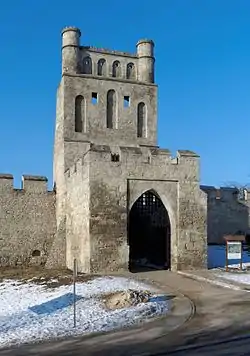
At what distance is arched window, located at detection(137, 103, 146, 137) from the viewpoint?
91.0 ft

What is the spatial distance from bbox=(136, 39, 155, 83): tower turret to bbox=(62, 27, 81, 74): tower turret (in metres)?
3.81

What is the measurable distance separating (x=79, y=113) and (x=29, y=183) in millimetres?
4802

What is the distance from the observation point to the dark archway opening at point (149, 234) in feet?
76.4

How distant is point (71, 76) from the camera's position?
2652cm

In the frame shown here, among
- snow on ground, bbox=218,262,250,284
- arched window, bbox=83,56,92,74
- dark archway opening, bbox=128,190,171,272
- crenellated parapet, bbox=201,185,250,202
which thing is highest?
arched window, bbox=83,56,92,74

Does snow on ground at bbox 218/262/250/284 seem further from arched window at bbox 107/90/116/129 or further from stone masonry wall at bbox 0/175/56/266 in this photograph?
arched window at bbox 107/90/116/129

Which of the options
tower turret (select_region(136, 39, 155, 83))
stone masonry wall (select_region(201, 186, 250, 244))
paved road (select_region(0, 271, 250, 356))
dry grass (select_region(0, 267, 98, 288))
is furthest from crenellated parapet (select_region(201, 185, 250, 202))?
paved road (select_region(0, 271, 250, 356))

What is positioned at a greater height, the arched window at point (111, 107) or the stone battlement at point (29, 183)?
the arched window at point (111, 107)

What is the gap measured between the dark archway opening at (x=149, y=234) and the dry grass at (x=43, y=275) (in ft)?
11.3

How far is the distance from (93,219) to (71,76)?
9.80 m

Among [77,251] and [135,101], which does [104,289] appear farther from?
[135,101]

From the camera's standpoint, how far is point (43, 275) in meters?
21.3

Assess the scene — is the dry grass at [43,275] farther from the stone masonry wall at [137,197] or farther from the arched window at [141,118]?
the arched window at [141,118]

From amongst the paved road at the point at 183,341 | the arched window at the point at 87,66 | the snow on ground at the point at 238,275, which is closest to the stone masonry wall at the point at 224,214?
the snow on ground at the point at 238,275
